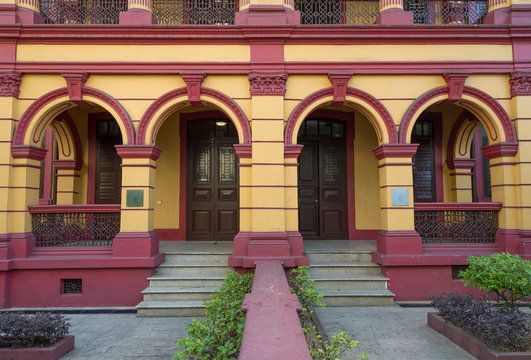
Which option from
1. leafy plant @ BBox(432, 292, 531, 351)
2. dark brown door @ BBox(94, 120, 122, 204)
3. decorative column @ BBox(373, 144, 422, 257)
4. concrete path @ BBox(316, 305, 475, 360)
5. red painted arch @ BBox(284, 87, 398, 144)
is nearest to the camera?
leafy plant @ BBox(432, 292, 531, 351)

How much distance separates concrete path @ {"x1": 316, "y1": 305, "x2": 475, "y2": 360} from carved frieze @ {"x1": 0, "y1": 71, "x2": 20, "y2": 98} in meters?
7.50

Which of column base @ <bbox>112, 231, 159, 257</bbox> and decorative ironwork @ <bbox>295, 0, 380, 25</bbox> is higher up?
decorative ironwork @ <bbox>295, 0, 380, 25</bbox>

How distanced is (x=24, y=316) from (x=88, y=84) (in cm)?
462

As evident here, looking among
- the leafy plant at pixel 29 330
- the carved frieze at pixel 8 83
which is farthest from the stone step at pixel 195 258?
the carved frieze at pixel 8 83

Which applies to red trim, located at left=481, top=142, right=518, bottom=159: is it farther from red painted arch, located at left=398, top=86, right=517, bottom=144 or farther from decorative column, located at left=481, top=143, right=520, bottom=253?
red painted arch, located at left=398, top=86, right=517, bottom=144

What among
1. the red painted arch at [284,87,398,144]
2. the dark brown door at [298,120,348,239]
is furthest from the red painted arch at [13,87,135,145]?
the dark brown door at [298,120,348,239]

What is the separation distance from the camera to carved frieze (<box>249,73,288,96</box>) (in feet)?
22.3

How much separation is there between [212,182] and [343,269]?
429cm

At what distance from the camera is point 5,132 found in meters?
6.61

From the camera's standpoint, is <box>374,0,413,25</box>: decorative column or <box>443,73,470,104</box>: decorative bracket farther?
<box>374,0,413,25</box>: decorative column

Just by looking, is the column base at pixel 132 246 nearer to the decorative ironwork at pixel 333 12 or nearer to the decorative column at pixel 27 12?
the decorative column at pixel 27 12

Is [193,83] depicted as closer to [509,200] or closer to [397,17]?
[397,17]

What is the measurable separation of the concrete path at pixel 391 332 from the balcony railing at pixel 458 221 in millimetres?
1729

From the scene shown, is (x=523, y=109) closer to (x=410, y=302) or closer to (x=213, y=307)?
(x=410, y=302)
